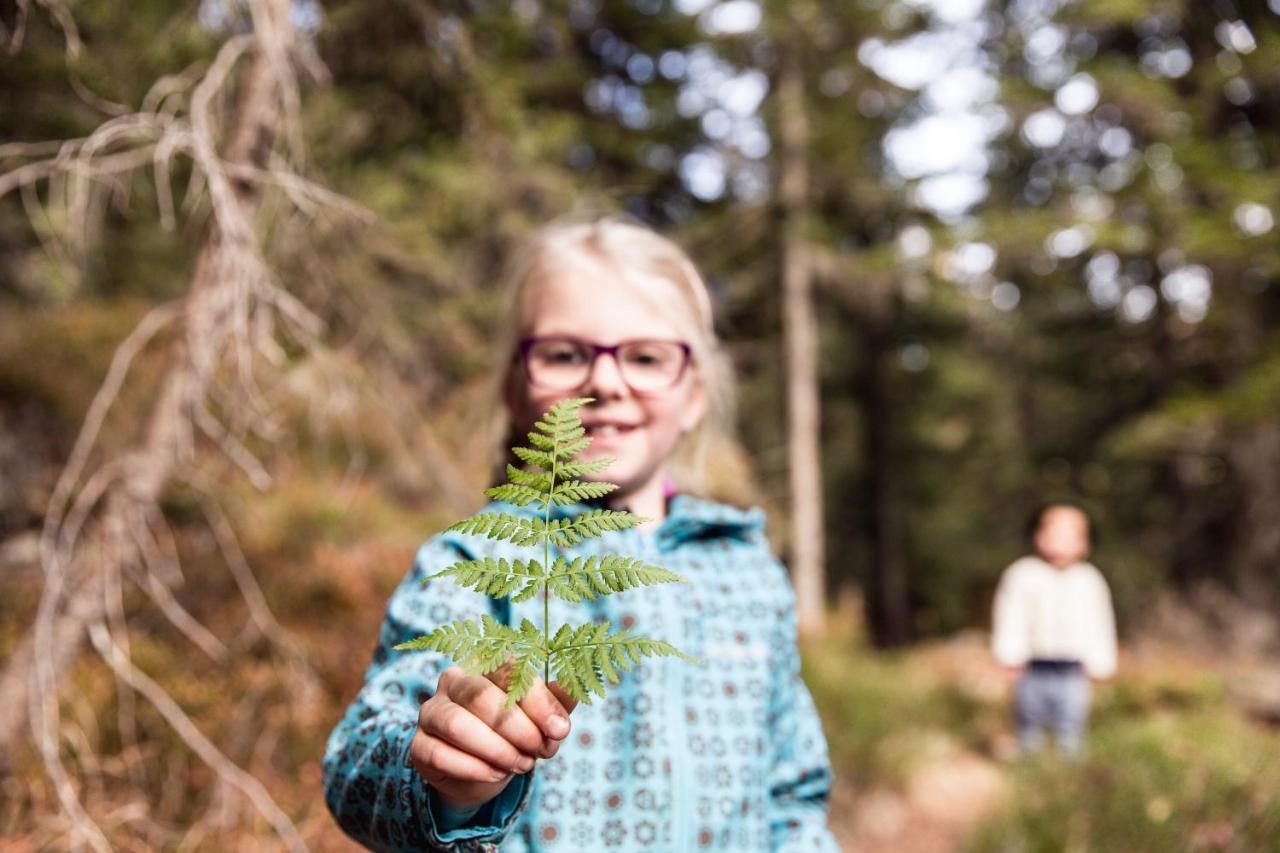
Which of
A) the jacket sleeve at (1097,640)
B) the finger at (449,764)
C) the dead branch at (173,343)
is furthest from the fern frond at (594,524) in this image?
the jacket sleeve at (1097,640)

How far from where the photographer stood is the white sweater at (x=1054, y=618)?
5750 mm

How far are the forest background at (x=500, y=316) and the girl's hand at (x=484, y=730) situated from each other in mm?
1693

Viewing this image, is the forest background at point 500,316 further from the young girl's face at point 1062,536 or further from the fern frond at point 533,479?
the fern frond at point 533,479

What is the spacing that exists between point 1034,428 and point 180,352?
945 inches

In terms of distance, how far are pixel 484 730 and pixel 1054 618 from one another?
583cm

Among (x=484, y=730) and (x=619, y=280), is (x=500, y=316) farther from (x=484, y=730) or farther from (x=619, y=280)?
(x=484, y=730)

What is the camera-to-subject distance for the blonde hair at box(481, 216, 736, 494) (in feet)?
5.64

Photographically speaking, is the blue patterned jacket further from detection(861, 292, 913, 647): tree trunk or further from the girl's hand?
detection(861, 292, 913, 647): tree trunk

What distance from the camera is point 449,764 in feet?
2.92

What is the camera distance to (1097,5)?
8.84 m

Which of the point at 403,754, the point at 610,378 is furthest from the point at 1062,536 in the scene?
the point at 403,754

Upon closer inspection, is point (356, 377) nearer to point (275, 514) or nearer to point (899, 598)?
point (275, 514)

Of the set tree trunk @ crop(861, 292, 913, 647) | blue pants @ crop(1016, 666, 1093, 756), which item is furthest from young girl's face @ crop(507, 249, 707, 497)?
tree trunk @ crop(861, 292, 913, 647)

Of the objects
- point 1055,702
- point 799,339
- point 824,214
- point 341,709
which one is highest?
point 824,214
